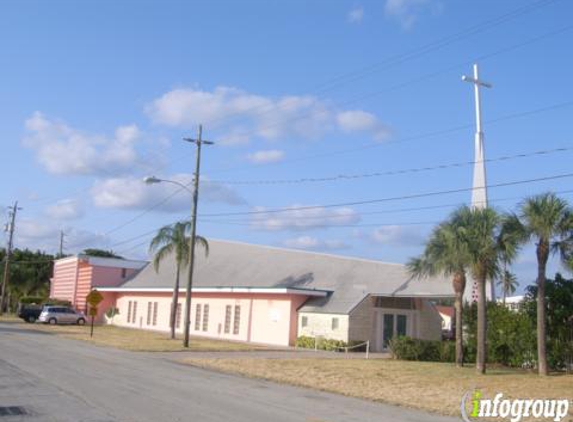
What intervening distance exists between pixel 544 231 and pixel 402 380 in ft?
21.6

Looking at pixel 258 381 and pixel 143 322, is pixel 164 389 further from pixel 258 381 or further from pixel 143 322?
pixel 143 322

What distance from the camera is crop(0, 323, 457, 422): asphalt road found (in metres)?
12.1

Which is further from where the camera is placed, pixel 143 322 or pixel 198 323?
pixel 143 322

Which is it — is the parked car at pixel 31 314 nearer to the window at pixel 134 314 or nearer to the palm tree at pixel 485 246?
the window at pixel 134 314

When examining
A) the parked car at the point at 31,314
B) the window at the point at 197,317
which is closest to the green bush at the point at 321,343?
the window at the point at 197,317

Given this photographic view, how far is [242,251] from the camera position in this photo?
2119 inches

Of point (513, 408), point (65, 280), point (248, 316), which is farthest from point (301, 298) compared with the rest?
point (65, 280)

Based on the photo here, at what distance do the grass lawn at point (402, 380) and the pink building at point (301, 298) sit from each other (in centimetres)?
993

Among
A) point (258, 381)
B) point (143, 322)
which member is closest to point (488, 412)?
point (258, 381)

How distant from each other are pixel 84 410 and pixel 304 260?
113ft

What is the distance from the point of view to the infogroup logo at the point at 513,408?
14.4 meters

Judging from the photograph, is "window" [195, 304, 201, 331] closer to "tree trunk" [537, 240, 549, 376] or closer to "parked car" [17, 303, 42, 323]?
"parked car" [17, 303, 42, 323]

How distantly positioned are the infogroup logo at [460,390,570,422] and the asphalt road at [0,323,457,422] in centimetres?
132

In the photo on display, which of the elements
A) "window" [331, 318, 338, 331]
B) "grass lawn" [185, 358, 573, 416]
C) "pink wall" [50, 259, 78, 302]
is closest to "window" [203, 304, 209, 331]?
"window" [331, 318, 338, 331]
